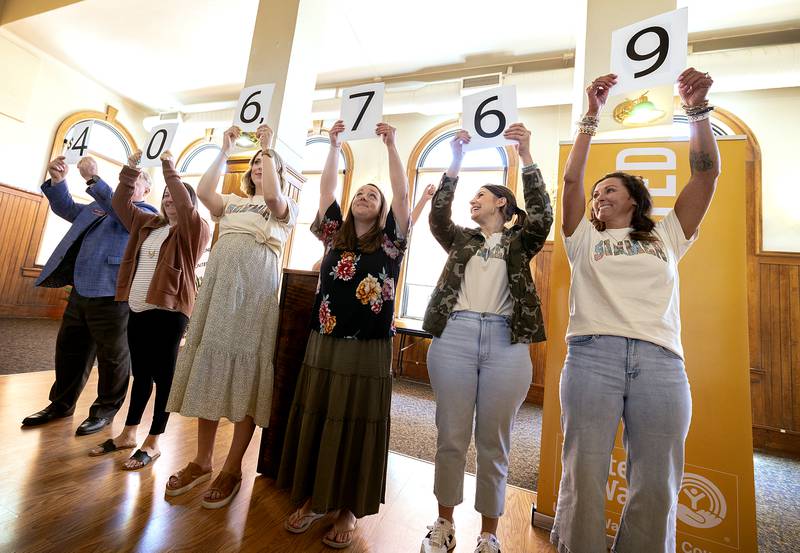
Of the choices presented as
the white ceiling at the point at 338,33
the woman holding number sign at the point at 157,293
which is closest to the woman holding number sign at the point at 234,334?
the woman holding number sign at the point at 157,293

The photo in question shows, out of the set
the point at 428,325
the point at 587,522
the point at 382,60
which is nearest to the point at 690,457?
the point at 587,522

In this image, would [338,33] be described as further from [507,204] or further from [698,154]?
[698,154]

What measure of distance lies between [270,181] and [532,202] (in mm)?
1093

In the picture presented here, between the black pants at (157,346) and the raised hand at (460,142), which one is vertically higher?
the raised hand at (460,142)

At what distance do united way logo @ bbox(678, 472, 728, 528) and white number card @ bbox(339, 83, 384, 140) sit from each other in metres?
1.99

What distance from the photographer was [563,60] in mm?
4770

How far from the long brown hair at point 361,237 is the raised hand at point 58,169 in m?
1.96

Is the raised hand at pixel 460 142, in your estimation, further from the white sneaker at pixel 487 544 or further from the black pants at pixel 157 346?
the black pants at pixel 157 346

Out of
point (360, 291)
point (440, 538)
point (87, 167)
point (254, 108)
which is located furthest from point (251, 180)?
point (440, 538)

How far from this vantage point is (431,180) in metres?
6.02

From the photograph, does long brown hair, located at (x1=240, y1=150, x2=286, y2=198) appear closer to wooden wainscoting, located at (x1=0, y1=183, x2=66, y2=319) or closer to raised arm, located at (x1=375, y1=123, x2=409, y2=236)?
raised arm, located at (x1=375, y1=123, x2=409, y2=236)

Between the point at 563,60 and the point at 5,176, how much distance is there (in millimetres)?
8684

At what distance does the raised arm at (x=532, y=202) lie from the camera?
53.1 inches

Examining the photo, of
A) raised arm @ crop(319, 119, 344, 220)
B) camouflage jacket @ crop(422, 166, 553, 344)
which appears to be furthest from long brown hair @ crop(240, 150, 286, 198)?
camouflage jacket @ crop(422, 166, 553, 344)
